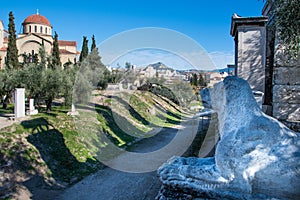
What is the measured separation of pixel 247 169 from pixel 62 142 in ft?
27.8

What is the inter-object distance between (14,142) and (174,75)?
18292 mm

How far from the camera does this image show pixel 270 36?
7.63 m

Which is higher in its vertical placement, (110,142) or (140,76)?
(140,76)

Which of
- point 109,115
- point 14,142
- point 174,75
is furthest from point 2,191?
point 174,75

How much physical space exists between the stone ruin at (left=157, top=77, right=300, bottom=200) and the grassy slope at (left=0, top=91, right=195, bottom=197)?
5564 mm

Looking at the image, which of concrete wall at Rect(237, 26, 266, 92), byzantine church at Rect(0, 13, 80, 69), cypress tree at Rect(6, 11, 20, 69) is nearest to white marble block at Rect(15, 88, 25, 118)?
concrete wall at Rect(237, 26, 266, 92)

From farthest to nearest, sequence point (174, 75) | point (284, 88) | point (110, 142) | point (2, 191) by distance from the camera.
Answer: point (174, 75), point (110, 142), point (2, 191), point (284, 88)

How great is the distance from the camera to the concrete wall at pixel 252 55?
25.5 ft

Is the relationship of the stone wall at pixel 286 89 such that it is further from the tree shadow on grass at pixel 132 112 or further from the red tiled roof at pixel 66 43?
the red tiled roof at pixel 66 43

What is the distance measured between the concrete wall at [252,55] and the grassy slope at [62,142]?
5619 mm

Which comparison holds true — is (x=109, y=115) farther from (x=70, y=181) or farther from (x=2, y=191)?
(x=2, y=191)

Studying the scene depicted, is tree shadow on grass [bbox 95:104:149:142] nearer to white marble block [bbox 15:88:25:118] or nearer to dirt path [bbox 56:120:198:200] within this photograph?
white marble block [bbox 15:88:25:118]

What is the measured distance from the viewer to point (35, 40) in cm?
3888

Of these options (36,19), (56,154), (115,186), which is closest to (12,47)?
(56,154)
